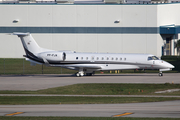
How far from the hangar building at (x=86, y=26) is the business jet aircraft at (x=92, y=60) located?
840 inches

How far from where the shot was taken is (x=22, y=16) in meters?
59.7

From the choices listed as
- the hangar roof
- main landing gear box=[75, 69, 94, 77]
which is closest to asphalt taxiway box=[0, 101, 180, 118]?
main landing gear box=[75, 69, 94, 77]

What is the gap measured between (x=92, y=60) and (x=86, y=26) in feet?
73.3

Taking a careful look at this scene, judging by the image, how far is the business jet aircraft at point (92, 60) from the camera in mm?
37031

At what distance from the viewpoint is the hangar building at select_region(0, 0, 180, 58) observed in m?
58.7

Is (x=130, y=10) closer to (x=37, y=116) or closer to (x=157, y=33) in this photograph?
(x=157, y=33)

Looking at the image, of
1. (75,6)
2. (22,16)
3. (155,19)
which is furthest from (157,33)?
(22,16)

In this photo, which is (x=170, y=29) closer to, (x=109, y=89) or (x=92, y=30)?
(x=92, y=30)

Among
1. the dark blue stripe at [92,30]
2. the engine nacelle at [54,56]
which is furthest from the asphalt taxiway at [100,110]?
the dark blue stripe at [92,30]

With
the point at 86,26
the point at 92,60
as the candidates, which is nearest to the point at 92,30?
the point at 86,26

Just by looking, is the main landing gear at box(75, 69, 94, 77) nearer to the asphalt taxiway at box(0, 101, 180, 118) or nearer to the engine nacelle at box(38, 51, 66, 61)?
the engine nacelle at box(38, 51, 66, 61)

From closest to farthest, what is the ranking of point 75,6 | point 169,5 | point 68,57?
point 68,57, point 75,6, point 169,5

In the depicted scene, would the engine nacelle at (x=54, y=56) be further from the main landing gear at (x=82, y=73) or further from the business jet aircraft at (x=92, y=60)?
the main landing gear at (x=82, y=73)

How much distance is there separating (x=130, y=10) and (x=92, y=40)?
9.01 m
